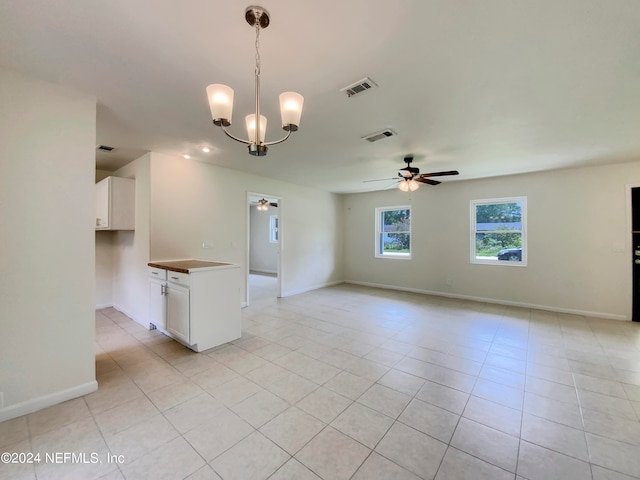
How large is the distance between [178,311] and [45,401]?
128cm

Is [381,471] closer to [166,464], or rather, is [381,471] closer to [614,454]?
[166,464]

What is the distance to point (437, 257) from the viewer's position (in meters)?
6.14

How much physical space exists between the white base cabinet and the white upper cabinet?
111cm

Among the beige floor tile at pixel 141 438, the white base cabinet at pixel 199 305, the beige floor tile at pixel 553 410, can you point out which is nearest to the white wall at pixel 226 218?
the white base cabinet at pixel 199 305

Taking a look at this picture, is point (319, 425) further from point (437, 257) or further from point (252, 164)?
point (437, 257)

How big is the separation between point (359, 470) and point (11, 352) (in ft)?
8.83

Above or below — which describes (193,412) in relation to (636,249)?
below

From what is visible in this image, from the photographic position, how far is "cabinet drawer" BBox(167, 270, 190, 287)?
311cm

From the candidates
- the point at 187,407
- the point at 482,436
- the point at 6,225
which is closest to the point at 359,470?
the point at 482,436

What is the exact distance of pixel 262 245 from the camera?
10.1 meters

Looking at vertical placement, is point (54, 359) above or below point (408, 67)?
below

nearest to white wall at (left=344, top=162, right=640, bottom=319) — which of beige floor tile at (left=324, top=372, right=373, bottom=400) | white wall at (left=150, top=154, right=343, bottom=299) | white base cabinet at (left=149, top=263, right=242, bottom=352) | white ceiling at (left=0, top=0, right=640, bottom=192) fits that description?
white ceiling at (left=0, top=0, right=640, bottom=192)

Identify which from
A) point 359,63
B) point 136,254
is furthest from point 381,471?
point 136,254

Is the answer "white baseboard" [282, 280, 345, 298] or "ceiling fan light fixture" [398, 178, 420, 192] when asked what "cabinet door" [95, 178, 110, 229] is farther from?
"ceiling fan light fixture" [398, 178, 420, 192]
